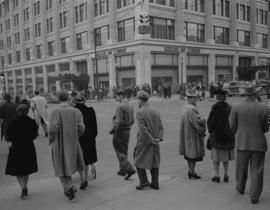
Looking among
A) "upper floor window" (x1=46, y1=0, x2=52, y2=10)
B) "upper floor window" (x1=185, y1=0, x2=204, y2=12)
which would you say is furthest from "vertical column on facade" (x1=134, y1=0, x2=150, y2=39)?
"upper floor window" (x1=46, y1=0, x2=52, y2=10)

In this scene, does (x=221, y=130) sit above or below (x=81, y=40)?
below

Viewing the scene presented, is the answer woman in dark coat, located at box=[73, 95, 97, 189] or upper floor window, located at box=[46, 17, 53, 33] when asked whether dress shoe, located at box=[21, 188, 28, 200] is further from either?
upper floor window, located at box=[46, 17, 53, 33]

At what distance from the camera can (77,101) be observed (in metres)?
6.07

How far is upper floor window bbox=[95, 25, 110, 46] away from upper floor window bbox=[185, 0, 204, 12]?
1130 cm

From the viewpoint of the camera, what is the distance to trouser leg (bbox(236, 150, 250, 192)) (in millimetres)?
4982

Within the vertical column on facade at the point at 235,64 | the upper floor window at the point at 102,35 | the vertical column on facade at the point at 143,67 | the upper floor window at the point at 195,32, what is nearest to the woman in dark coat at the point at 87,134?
the vertical column on facade at the point at 143,67

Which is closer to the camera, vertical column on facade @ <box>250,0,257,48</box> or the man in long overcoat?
the man in long overcoat

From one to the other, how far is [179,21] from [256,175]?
39.5 metres

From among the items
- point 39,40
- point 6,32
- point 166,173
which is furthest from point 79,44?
point 166,173

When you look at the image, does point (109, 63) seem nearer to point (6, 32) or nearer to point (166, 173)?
point (166, 173)

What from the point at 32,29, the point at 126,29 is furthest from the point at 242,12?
the point at 32,29

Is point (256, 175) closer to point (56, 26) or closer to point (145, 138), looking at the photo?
point (145, 138)

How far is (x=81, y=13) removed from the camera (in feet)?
161

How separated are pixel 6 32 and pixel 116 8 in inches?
1689
